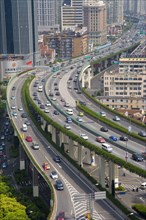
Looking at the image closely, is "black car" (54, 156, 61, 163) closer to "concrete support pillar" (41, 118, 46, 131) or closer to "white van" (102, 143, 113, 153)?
"white van" (102, 143, 113, 153)

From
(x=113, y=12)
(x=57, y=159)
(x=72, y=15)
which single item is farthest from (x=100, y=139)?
(x=113, y=12)

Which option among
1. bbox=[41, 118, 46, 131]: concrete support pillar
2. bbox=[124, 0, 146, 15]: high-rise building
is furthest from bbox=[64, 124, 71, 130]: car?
bbox=[124, 0, 146, 15]: high-rise building

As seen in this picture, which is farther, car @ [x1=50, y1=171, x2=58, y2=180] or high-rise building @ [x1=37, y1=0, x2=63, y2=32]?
high-rise building @ [x1=37, y1=0, x2=63, y2=32]

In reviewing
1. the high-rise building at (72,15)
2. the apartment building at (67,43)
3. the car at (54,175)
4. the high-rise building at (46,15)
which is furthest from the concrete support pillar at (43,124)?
the high-rise building at (72,15)

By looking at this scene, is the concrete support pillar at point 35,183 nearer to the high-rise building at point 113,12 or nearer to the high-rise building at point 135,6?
the high-rise building at point 113,12

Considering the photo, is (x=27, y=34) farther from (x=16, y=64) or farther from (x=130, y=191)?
(x=130, y=191)

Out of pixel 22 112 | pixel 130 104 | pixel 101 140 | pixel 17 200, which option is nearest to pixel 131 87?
pixel 130 104

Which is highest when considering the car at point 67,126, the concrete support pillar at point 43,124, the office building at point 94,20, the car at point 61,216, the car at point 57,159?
the office building at point 94,20
